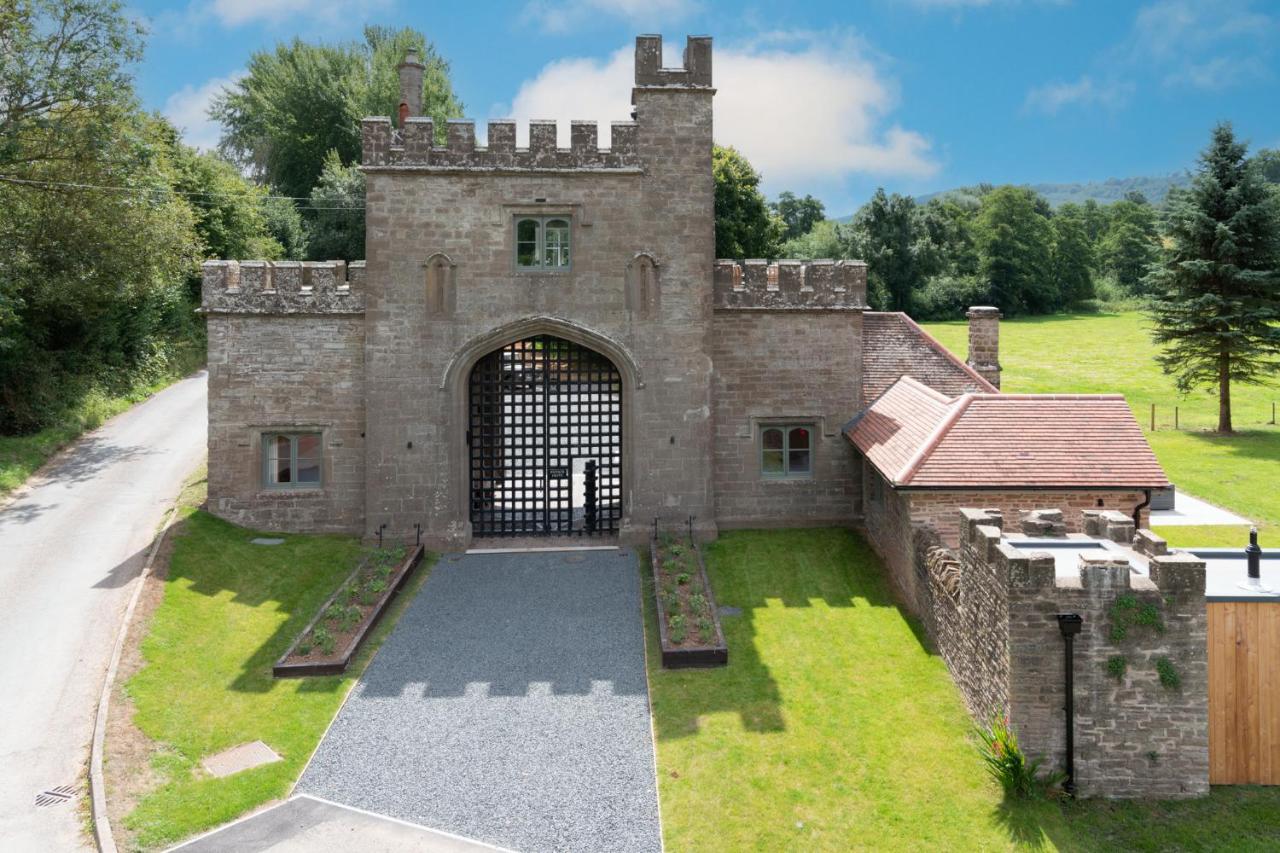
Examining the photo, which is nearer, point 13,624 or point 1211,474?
point 13,624

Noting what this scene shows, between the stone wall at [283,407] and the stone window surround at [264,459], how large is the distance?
2 centimetres

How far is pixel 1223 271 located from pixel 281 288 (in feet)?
103

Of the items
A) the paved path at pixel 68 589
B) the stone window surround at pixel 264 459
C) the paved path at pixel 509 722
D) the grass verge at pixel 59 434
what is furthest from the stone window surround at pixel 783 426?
the grass verge at pixel 59 434

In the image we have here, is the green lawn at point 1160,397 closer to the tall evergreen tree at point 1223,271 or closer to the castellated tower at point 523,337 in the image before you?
the tall evergreen tree at point 1223,271

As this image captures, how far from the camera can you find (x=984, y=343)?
74.8 ft

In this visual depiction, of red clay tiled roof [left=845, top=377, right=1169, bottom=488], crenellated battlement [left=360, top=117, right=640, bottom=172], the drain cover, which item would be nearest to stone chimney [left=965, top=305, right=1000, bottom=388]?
red clay tiled roof [left=845, top=377, right=1169, bottom=488]

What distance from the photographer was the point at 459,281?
18.0 meters

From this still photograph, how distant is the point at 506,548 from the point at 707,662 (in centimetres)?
684

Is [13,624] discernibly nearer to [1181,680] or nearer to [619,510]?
[619,510]

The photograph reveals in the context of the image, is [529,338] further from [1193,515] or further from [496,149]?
[1193,515]

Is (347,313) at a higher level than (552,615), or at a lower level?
higher

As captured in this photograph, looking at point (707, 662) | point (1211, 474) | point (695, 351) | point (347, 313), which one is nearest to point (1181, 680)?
point (707, 662)

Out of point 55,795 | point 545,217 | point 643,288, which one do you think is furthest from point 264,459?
point 55,795

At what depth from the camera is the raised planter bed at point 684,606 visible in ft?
43.5
